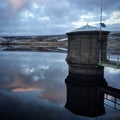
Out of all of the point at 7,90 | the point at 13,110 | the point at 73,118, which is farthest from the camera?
the point at 7,90

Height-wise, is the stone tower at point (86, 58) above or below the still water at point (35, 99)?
above

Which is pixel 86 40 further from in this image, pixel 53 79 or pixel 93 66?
pixel 53 79

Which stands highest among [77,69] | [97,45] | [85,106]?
[97,45]

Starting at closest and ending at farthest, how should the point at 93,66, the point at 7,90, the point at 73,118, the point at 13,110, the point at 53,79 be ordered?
the point at 73,118, the point at 13,110, the point at 7,90, the point at 93,66, the point at 53,79

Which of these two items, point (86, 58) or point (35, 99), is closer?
point (35, 99)

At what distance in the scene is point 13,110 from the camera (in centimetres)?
1275

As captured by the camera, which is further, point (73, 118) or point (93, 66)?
point (93, 66)

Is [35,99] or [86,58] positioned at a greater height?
[86,58]

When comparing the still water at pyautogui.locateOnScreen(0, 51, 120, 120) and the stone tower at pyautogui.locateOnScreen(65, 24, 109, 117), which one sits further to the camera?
the stone tower at pyautogui.locateOnScreen(65, 24, 109, 117)

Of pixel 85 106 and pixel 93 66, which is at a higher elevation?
pixel 93 66

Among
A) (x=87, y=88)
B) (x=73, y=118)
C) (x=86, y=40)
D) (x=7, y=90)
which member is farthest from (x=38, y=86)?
(x=73, y=118)

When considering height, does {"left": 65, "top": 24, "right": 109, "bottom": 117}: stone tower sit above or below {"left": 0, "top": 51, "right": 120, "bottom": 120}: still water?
above

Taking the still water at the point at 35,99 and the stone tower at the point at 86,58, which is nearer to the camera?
the still water at the point at 35,99

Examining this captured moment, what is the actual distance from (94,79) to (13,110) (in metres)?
9.26
